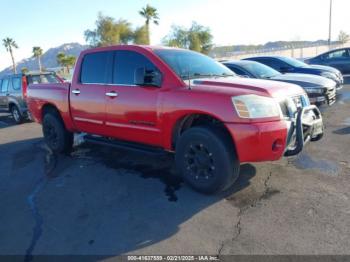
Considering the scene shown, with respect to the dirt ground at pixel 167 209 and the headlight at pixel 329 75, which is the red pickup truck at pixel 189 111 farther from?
the headlight at pixel 329 75

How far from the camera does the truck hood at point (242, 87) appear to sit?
4.10 metres

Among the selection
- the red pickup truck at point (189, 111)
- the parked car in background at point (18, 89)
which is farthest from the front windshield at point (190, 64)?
the parked car in background at point (18, 89)

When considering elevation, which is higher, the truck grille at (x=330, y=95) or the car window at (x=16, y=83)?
the car window at (x=16, y=83)

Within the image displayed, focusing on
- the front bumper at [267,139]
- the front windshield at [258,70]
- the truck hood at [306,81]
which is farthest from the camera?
the front windshield at [258,70]

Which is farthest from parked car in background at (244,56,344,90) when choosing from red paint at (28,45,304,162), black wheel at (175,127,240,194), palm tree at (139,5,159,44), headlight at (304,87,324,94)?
palm tree at (139,5,159,44)

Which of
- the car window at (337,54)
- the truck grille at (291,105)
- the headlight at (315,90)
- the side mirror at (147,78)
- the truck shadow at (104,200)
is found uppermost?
the car window at (337,54)

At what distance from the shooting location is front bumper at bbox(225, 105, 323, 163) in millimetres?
3873

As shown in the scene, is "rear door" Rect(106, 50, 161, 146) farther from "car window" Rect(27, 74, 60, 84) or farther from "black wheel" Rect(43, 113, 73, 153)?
"car window" Rect(27, 74, 60, 84)

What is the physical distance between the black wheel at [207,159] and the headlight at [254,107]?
426mm

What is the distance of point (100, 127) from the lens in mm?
5746

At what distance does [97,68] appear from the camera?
18.8ft

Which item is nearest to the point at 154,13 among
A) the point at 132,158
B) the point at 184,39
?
the point at 184,39

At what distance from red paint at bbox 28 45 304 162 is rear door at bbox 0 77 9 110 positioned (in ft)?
22.3

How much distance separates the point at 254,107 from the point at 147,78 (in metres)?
1.54
